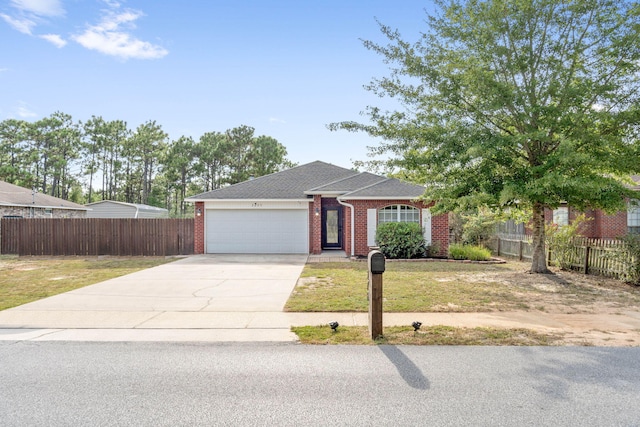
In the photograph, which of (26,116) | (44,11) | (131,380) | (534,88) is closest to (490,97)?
(534,88)

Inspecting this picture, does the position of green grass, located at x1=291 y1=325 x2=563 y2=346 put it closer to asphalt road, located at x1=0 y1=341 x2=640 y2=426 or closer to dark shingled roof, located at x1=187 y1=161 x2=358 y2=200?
asphalt road, located at x1=0 y1=341 x2=640 y2=426

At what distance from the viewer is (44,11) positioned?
11.1 meters

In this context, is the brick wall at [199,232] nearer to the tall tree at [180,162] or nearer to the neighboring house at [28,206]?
the neighboring house at [28,206]

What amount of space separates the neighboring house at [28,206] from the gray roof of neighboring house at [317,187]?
10205 mm

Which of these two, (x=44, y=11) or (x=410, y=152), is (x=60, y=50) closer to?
(x=44, y=11)

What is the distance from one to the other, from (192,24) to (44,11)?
4.01m

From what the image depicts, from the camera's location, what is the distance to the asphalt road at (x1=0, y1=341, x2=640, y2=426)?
3289 mm

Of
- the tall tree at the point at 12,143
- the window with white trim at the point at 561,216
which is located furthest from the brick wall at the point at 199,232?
the tall tree at the point at 12,143

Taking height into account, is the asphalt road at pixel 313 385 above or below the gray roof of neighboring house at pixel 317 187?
below

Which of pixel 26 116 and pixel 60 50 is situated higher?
pixel 26 116

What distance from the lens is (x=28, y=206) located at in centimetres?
2141

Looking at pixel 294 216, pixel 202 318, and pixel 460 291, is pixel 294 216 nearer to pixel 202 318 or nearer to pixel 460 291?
pixel 460 291

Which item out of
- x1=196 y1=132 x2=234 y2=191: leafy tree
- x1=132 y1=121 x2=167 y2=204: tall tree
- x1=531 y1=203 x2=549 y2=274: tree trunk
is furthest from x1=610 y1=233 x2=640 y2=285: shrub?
x1=132 y1=121 x2=167 y2=204: tall tree

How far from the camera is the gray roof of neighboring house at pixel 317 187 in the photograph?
16.3m
